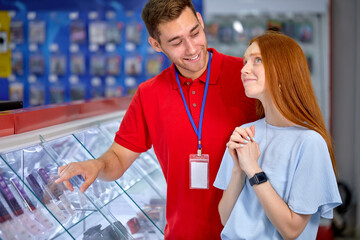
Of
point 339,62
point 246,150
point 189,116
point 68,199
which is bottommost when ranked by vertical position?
point 68,199

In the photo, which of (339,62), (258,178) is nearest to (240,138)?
(258,178)

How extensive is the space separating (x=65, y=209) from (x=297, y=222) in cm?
97

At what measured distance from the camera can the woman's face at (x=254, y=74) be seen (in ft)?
5.46

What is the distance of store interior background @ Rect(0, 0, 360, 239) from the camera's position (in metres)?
5.25

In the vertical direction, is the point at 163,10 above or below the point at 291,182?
above

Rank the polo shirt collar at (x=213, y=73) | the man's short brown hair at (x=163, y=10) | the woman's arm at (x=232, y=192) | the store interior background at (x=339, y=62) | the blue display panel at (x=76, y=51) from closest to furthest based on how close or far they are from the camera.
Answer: the woman's arm at (x=232, y=192) < the man's short brown hair at (x=163, y=10) < the polo shirt collar at (x=213, y=73) < the store interior background at (x=339, y=62) < the blue display panel at (x=76, y=51)

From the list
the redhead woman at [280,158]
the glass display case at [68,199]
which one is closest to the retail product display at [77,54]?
the glass display case at [68,199]

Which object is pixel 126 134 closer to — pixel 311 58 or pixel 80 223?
pixel 80 223

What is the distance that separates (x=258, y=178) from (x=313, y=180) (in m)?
0.20

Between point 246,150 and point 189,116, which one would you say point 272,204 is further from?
point 189,116

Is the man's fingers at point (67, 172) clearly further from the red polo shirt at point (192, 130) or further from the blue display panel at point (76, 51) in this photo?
the blue display panel at point (76, 51)

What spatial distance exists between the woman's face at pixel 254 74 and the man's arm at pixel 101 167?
2.65 ft

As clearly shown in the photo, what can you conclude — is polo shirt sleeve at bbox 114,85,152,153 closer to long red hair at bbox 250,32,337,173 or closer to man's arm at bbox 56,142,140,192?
man's arm at bbox 56,142,140,192

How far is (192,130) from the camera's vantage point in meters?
2.08
